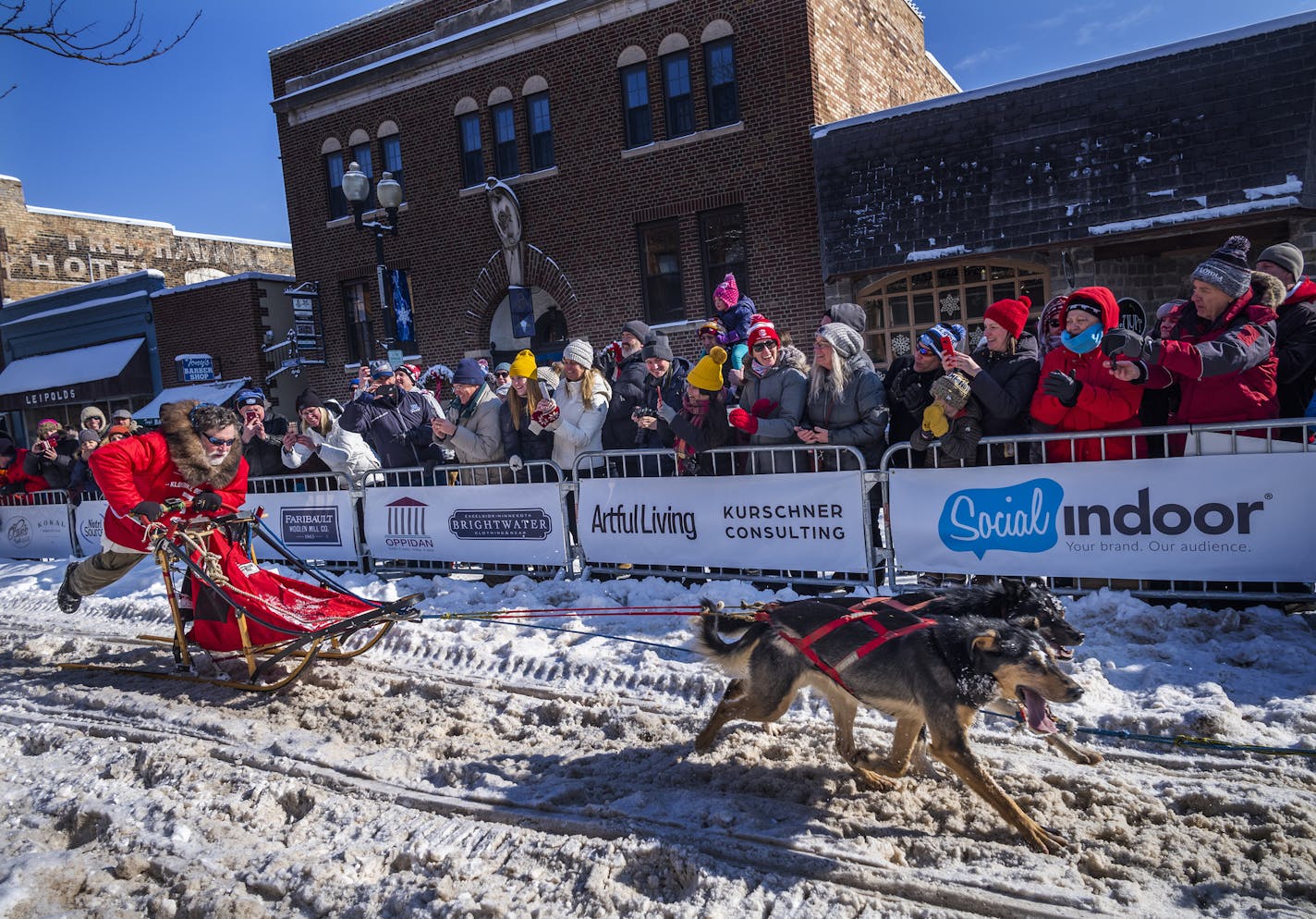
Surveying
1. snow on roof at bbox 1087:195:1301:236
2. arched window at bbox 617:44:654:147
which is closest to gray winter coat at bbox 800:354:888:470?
snow on roof at bbox 1087:195:1301:236

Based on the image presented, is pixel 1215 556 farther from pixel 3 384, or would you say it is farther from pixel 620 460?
pixel 3 384

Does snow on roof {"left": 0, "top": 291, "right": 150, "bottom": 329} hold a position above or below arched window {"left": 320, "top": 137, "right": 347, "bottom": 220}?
below

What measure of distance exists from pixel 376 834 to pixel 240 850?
2.02 feet

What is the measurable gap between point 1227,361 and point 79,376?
28194 mm

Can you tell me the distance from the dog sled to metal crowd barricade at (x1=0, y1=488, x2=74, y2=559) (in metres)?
7.14

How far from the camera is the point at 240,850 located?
3926 millimetres

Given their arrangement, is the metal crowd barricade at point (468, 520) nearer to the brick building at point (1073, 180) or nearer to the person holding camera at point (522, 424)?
the person holding camera at point (522, 424)

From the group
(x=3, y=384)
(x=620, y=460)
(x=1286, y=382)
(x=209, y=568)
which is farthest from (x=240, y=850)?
(x=3, y=384)

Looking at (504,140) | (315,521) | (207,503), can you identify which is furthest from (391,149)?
(207,503)

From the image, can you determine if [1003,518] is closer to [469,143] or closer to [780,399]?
[780,399]

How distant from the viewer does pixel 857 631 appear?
3.93 m

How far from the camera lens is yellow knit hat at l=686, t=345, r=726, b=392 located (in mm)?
6910

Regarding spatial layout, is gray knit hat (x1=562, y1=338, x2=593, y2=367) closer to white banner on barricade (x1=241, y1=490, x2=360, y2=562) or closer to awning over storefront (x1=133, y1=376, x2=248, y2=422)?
white banner on barricade (x1=241, y1=490, x2=360, y2=562)

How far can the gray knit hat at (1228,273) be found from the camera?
532 cm
